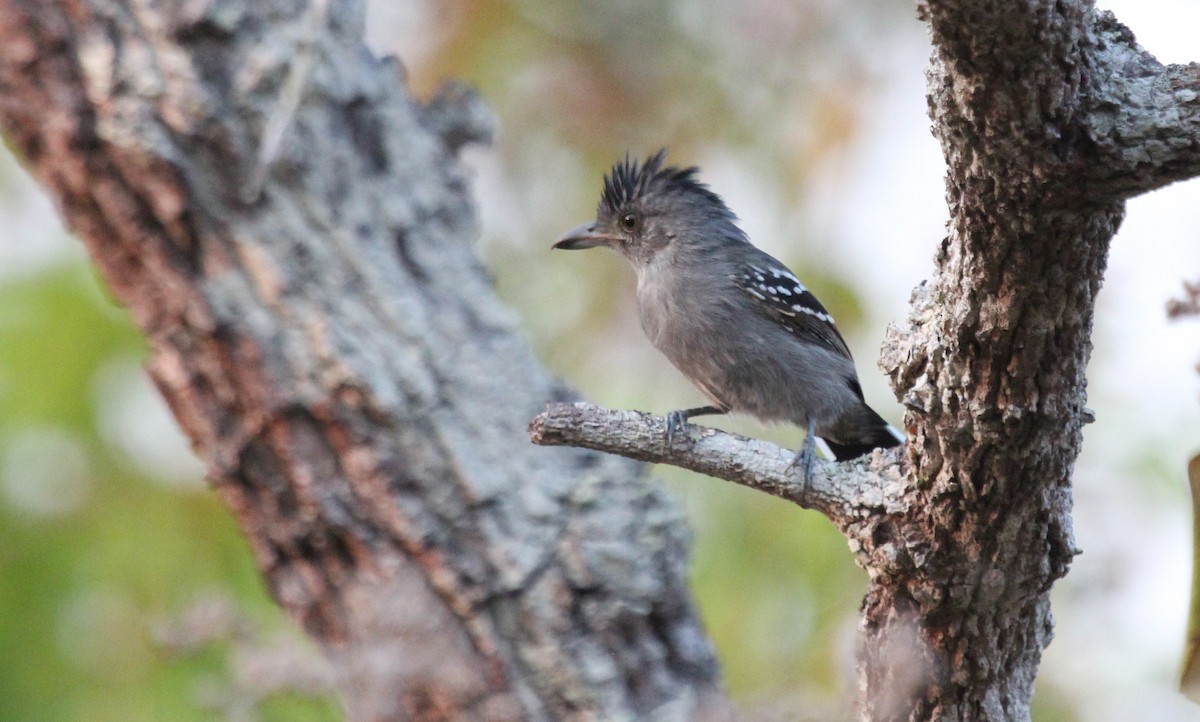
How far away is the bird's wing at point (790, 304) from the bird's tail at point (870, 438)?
403 mm

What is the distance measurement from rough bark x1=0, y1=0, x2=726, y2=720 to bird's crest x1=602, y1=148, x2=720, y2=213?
5.16ft

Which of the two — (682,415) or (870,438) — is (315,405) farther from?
(870,438)

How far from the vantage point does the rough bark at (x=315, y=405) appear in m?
4.43

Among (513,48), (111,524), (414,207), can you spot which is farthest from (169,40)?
(513,48)

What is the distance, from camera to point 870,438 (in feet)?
18.0

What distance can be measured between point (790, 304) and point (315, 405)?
2329mm

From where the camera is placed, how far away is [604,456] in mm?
4871

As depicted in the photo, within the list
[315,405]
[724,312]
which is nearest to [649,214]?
[724,312]

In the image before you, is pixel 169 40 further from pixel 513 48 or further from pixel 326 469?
pixel 513 48

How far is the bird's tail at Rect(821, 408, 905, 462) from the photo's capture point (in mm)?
5430

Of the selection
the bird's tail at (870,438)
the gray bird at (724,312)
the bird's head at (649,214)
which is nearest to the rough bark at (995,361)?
the gray bird at (724,312)

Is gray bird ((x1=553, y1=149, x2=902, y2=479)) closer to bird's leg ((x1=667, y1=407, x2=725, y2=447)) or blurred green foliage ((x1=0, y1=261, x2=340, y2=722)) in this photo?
bird's leg ((x1=667, y1=407, x2=725, y2=447))

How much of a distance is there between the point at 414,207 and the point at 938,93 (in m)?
2.97

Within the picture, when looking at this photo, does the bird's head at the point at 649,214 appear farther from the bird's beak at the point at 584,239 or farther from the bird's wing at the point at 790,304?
the bird's wing at the point at 790,304
